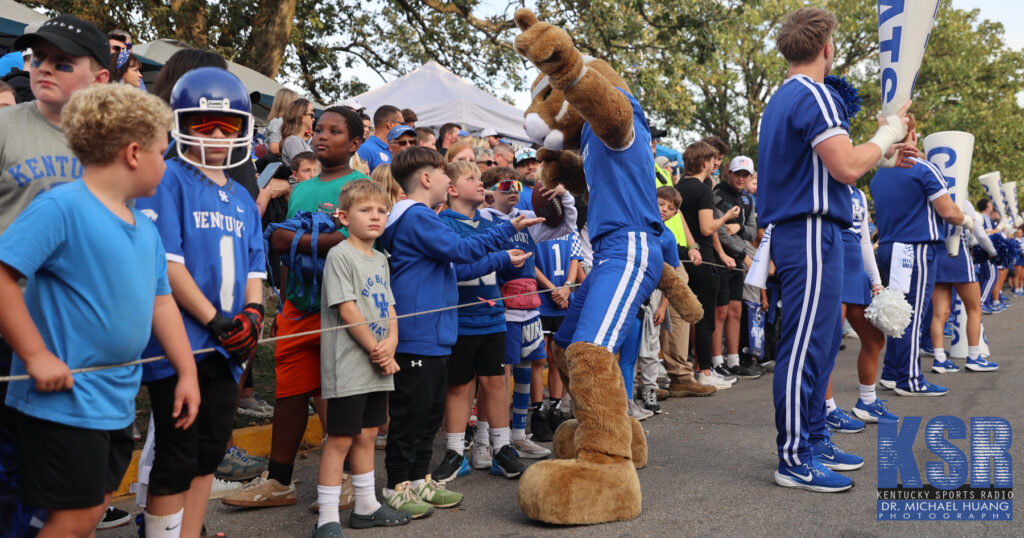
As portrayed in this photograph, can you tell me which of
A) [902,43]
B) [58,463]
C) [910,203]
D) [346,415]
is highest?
[902,43]

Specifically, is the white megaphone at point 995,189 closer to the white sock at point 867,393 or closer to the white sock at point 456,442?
the white sock at point 867,393

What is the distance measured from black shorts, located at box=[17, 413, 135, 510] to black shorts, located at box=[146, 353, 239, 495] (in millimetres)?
480

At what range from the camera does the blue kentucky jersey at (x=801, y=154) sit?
14.1 feet

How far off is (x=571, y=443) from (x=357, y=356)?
4.56 ft

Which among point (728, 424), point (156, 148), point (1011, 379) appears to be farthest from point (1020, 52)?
point (156, 148)

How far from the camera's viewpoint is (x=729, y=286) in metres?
8.79

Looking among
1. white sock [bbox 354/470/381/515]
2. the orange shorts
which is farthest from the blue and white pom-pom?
the orange shorts

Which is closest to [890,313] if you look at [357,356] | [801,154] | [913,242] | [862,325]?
[862,325]

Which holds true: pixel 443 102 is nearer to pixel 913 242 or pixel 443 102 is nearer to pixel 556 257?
pixel 556 257

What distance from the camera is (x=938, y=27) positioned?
35.4m

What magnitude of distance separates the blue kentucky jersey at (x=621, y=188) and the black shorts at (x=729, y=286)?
13.8ft

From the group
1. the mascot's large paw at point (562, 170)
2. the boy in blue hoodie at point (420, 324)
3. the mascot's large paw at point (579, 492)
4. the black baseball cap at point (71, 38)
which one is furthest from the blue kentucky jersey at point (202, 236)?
the mascot's large paw at point (562, 170)

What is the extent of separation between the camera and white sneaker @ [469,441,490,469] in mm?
5250

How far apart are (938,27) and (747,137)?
9.21 m
